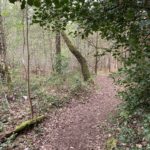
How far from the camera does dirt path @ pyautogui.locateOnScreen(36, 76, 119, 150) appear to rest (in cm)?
652

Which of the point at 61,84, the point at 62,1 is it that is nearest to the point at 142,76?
the point at 62,1

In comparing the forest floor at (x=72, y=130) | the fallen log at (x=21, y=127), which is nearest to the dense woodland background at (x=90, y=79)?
the fallen log at (x=21, y=127)

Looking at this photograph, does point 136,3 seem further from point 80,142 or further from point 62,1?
point 80,142

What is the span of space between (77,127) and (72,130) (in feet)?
0.90

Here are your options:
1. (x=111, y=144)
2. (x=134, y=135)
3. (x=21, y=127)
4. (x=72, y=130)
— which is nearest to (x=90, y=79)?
(x=72, y=130)

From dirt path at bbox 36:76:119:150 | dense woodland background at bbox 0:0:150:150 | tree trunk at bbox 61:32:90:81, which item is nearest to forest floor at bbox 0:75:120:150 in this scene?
dirt path at bbox 36:76:119:150

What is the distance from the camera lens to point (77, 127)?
7762 mm

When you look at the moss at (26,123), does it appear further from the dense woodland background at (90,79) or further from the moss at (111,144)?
the moss at (111,144)

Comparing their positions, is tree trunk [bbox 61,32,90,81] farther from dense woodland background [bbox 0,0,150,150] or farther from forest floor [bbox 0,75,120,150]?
forest floor [bbox 0,75,120,150]

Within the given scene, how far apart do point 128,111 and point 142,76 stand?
113cm

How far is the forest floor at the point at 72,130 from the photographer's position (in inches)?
257

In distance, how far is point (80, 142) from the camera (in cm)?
661

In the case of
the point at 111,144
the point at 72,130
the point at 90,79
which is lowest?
the point at 72,130

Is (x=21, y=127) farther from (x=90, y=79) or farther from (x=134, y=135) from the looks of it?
(x=90, y=79)
